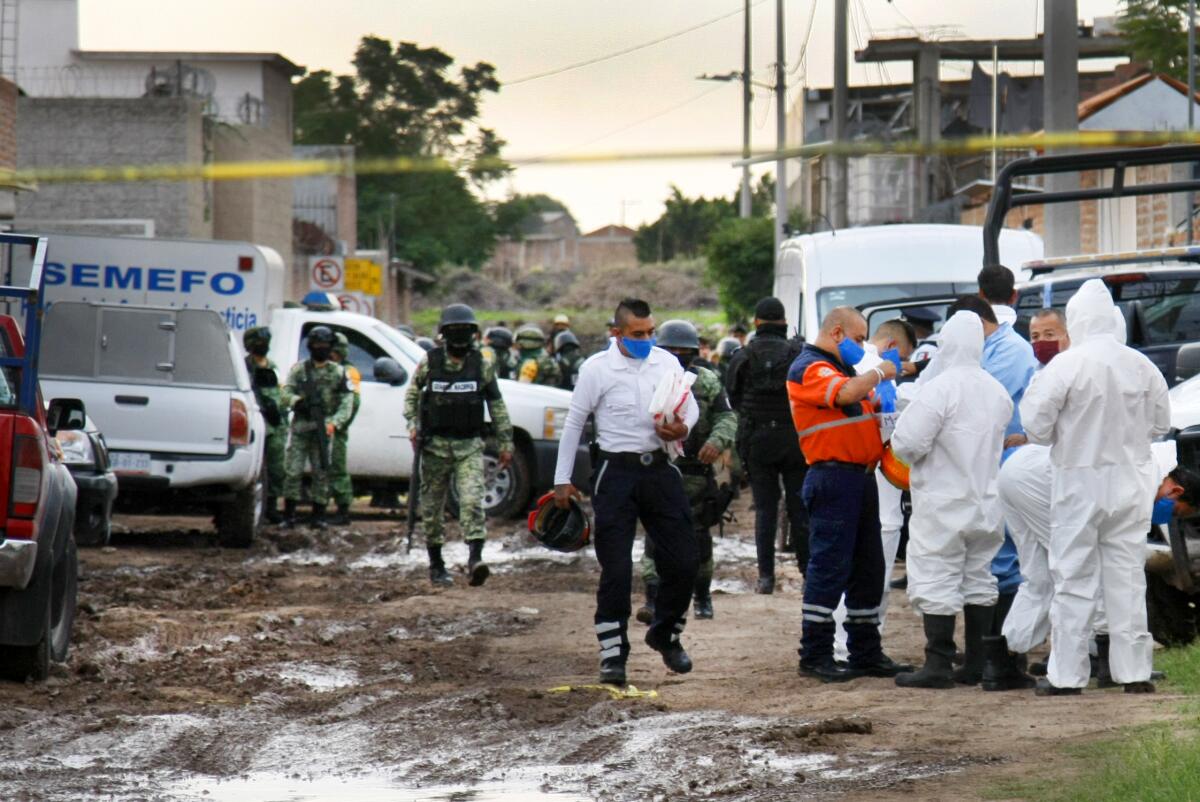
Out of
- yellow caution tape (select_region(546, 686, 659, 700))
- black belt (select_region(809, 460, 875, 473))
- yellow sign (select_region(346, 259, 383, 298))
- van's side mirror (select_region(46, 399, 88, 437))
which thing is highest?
yellow sign (select_region(346, 259, 383, 298))

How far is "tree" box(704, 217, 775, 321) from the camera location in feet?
169

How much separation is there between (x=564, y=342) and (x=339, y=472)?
5322 mm

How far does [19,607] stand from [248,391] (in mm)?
7968

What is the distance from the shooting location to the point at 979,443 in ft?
29.1

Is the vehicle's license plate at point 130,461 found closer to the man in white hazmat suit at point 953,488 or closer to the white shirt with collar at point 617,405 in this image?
the white shirt with collar at point 617,405

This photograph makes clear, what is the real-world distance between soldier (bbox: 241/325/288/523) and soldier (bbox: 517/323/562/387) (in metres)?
3.35

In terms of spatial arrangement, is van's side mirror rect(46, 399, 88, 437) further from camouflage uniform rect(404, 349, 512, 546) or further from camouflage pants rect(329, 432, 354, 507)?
camouflage pants rect(329, 432, 354, 507)

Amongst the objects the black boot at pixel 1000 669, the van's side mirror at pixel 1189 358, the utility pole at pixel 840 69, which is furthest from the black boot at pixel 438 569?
the utility pole at pixel 840 69

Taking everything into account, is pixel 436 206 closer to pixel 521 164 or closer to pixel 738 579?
pixel 738 579

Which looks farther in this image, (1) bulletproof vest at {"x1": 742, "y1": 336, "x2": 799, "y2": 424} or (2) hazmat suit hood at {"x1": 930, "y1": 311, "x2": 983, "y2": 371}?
(1) bulletproof vest at {"x1": 742, "y1": 336, "x2": 799, "y2": 424}

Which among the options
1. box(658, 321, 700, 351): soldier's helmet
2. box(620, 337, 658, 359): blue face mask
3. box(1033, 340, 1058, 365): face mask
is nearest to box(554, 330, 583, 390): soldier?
box(658, 321, 700, 351): soldier's helmet

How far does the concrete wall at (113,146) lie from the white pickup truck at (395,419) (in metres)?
18.2

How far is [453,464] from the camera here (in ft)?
45.6

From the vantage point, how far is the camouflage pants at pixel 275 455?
1873 centimetres
